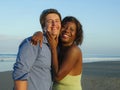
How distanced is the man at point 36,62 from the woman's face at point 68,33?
1.48 ft

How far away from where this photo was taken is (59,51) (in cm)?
452

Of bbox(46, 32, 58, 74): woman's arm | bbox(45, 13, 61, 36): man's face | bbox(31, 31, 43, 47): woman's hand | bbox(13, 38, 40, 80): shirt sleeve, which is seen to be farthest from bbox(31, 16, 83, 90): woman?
bbox(13, 38, 40, 80): shirt sleeve

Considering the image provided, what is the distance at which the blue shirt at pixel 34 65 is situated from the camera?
3.62 meters

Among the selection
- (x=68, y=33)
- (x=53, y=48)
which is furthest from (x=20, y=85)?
(x=68, y=33)

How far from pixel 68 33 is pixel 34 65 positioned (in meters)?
0.98

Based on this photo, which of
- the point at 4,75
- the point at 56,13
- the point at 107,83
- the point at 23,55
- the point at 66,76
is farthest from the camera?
the point at 4,75

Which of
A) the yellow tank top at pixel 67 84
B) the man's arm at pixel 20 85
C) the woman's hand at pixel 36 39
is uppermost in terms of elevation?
the woman's hand at pixel 36 39

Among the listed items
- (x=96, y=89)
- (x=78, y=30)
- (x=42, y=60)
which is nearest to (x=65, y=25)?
(x=78, y=30)

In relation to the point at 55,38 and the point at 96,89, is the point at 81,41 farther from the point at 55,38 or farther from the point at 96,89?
the point at 96,89

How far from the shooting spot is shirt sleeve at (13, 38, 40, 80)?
142 inches

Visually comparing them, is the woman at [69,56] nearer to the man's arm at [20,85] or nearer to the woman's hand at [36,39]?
the woman's hand at [36,39]

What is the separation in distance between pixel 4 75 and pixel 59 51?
13494 mm

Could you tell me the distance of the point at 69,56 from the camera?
4.53 metres

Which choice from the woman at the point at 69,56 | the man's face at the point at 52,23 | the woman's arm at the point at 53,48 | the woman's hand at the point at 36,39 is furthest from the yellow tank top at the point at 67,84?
the woman's hand at the point at 36,39
